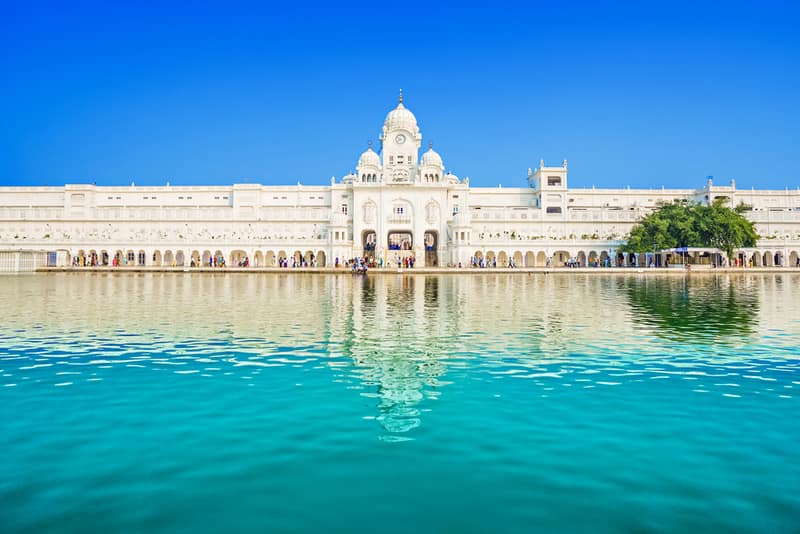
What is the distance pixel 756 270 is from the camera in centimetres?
5616

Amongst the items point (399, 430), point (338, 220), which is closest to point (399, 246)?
point (338, 220)

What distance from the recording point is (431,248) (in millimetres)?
72312

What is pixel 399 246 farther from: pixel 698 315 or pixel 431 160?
pixel 698 315

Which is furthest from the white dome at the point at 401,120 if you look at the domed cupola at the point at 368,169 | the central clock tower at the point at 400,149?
the domed cupola at the point at 368,169

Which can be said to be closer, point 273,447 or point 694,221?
point 273,447

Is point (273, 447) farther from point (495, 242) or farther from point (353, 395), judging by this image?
point (495, 242)

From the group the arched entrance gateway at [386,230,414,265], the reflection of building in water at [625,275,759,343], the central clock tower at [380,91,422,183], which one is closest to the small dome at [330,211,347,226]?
the arched entrance gateway at [386,230,414,265]

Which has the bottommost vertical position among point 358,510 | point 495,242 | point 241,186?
point 358,510

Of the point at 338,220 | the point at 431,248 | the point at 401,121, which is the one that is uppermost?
the point at 401,121

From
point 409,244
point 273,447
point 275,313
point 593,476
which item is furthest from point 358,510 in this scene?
point 409,244

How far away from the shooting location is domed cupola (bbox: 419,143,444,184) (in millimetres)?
73375

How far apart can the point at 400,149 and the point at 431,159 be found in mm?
4003

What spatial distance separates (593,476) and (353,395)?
375cm

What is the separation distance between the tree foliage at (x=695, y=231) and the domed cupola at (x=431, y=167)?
77.2ft
